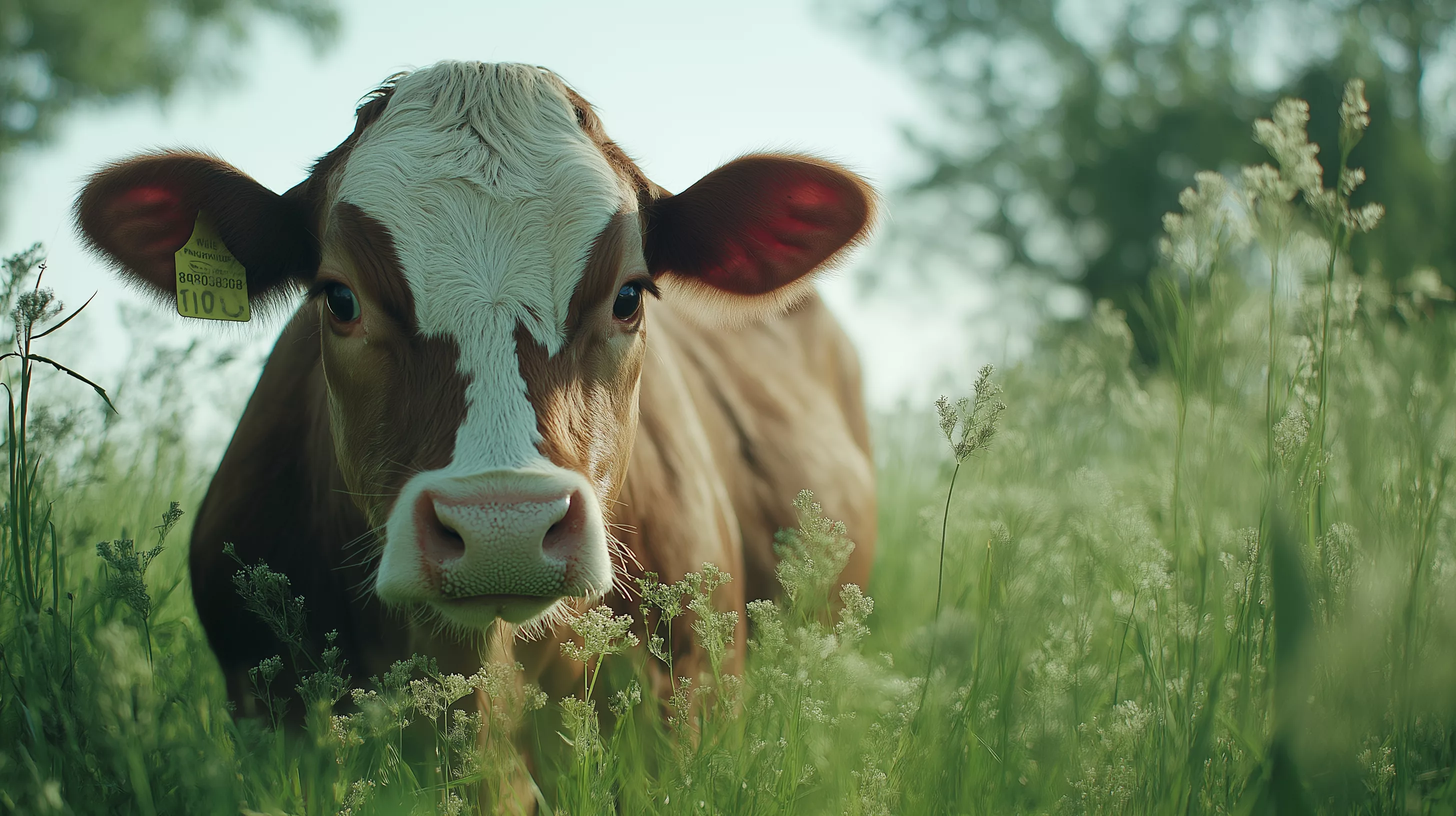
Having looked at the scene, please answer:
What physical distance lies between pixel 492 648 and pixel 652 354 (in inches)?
48.4

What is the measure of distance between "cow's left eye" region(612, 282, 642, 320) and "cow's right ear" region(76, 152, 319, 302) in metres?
0.78

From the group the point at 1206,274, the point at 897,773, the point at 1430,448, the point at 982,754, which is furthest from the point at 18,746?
the point at 1430,448

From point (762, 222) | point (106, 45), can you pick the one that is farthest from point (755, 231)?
point (106, 45)

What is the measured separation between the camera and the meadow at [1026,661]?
4.94ft

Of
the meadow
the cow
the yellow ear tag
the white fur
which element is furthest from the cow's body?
the white fur

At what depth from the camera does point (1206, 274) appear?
6.98 feet

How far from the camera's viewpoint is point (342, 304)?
2.21 meters

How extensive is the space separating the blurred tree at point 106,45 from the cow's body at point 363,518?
15.9 m

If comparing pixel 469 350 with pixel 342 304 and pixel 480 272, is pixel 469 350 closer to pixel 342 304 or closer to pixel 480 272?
pixel 480 272

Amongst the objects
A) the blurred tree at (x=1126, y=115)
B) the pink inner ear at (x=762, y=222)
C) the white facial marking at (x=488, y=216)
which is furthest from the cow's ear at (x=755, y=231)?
the blurred tree at (x=1126, y=115)

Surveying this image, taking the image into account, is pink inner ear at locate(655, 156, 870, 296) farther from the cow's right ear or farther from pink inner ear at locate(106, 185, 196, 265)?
pink inner ear at locate(106, 185, 196, 265)

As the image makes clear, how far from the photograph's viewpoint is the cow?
6.04 feet

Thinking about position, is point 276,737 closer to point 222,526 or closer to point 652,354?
point 222,526

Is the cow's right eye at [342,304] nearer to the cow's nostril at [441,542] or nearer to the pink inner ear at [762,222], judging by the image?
the cow's nostril at [441,542]
